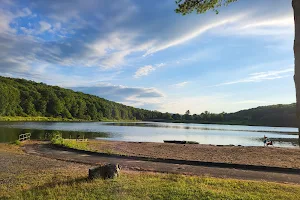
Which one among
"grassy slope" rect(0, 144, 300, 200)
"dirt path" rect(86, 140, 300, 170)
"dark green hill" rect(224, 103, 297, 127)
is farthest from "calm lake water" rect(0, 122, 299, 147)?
"dark green hill" rect(224, 103, 297, 127)

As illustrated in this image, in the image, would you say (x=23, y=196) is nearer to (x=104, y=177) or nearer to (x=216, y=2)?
(x=104, y=177)

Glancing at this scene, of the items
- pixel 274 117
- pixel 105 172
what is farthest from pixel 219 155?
pixel 274 117

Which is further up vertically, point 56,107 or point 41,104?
point 41,104

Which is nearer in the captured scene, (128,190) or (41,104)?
(128,190)

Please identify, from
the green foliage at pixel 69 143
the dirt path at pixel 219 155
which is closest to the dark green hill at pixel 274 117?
the dirt path at pixel 219 155

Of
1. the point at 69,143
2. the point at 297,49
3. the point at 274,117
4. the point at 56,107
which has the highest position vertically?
the point at 56,107

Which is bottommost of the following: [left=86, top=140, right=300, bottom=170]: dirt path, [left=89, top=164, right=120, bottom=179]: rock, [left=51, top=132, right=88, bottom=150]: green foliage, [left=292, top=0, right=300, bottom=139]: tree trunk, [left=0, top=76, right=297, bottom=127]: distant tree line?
[left=86, top=140, right=300, bottom=170]: dirt path

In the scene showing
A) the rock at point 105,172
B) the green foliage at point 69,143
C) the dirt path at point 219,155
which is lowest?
the dirt path at point 219,155

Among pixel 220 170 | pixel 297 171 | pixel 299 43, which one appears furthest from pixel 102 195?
pixel 297 171

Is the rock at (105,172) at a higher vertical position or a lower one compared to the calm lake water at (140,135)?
higher

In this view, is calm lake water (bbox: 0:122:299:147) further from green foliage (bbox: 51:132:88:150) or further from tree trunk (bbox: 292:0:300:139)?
tree trunk (bbox: 292:0:300:139)

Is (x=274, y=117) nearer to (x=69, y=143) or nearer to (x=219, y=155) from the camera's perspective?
(x=219, y=155)

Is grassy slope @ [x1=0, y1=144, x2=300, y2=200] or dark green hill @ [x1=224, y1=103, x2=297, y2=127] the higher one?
dark green hill @ [x1=224, y1=103, x2=297, y2=127]

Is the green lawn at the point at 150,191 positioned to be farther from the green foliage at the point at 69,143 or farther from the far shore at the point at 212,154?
the green foliage at the point at 69,143
